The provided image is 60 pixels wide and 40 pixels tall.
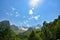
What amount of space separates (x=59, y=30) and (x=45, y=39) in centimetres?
953

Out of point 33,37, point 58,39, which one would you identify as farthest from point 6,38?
point 58,39

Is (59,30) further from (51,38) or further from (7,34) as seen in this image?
(7,34)

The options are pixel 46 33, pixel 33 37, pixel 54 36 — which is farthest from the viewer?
pixel 46 33

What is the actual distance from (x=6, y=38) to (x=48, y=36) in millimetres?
24254

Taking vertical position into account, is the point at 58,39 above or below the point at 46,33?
below

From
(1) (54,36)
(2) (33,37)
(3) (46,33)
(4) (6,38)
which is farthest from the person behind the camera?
(3) (46,33)

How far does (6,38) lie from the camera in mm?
A: 68688

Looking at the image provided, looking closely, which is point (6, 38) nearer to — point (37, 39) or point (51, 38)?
point (37, 39)

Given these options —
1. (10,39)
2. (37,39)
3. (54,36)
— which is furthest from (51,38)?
(10,39)

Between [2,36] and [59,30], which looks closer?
[2,36]

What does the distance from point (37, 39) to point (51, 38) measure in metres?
8.35

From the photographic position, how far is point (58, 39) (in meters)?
72.6

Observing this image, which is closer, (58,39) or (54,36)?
(58,39)

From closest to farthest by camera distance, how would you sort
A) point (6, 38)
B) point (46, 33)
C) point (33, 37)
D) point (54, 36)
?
point (6, 38) → point (33, 37) → point (54, 36) → point (46, 33)
